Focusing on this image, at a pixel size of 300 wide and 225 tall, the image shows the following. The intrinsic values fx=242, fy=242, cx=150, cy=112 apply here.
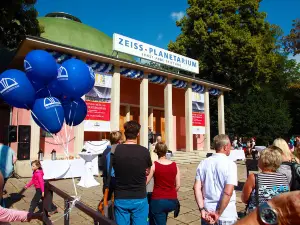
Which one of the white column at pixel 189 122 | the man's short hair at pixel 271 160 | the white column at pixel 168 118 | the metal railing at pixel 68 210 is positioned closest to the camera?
the metal railing at pixel 68 210

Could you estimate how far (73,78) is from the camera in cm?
454

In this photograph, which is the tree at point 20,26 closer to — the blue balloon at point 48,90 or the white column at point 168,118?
the white column at point 168,118

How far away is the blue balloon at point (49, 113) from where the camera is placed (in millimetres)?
4387

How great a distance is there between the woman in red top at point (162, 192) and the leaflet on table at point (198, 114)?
46.2 ft

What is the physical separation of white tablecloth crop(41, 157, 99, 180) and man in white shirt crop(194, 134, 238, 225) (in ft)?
22.3

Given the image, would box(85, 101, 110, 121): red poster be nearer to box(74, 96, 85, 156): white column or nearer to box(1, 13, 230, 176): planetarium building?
box(1, 13, 230, 176): planetarium building

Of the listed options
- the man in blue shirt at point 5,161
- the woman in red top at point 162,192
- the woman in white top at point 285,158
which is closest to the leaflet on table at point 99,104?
the man in blue shirt at point 5,161

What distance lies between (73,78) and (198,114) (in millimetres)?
14176

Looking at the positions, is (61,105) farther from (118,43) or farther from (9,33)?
(9,33)

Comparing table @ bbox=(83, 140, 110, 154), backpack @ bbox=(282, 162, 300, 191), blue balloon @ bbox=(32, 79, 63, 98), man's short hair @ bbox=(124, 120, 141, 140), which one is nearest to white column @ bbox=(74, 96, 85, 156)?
table @ bbox=(83, 140, 110, 154)

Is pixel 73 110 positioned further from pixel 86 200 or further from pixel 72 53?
pixel 72 53

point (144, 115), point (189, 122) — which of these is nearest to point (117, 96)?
point (144, 115)

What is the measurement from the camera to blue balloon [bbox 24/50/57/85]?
4.33m

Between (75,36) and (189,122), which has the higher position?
(75,36)
